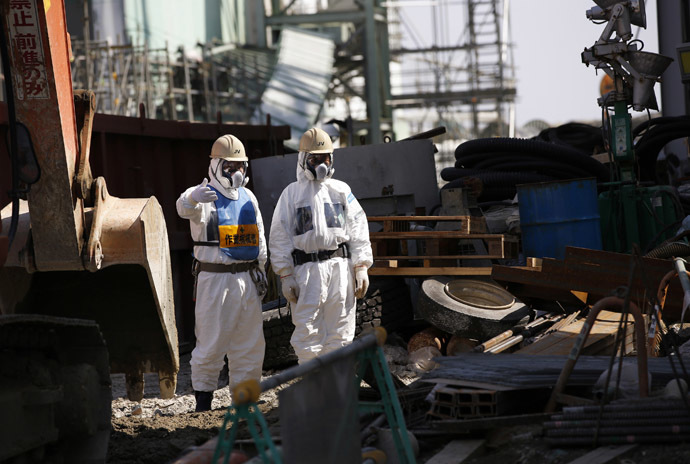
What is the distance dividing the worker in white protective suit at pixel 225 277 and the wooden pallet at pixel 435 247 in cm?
232

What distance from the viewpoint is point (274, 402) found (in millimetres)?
6965

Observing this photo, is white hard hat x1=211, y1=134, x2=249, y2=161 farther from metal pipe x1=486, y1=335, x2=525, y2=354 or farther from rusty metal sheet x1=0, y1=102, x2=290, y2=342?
rusty metal sheet x1=0, y1=102, x2=290, y2=342

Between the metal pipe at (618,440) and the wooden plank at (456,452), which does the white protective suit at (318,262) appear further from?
the metal pipe at (618,440)

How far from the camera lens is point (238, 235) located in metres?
7.06

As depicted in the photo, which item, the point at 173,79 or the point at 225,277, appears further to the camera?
the point at 173,79

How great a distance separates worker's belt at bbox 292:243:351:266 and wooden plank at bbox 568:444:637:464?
3005 millimetres

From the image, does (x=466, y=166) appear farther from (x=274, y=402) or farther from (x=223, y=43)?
(x=223, y=43)

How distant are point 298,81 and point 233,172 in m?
16.6

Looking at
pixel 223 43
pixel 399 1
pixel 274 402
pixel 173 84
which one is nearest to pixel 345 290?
pixel 274 402

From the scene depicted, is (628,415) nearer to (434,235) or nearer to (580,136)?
(434,235)

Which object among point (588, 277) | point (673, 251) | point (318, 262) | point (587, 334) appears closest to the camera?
point (587, 334)

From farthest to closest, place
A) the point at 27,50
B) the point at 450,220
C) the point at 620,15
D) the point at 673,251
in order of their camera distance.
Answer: the point at 620,15 → the point at 450,220 → the point at 673,251 → the point at 27,50

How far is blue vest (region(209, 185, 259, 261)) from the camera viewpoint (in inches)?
276

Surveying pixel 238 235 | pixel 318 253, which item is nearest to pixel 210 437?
pixel 238 235
